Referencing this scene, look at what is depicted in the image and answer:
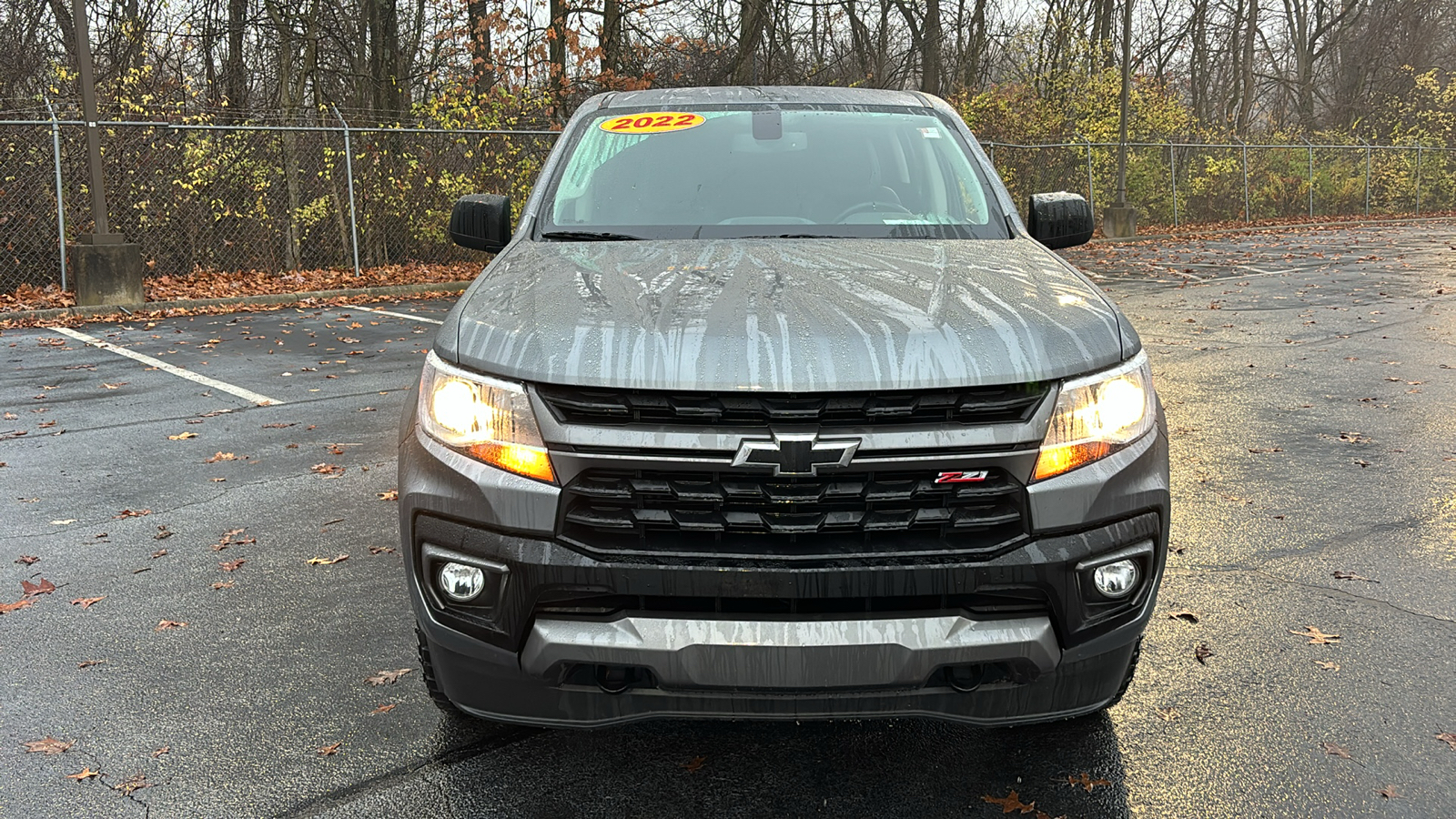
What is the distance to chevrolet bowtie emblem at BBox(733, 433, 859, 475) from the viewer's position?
93.0 inches

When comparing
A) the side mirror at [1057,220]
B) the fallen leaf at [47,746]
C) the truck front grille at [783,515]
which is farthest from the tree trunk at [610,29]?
the truck front grille at [783,515]

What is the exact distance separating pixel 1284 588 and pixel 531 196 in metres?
3.12

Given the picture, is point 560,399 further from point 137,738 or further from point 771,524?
point 137,738

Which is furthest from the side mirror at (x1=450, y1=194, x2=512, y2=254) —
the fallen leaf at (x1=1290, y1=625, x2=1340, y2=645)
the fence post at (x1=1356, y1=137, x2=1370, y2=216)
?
the fence post at (x1=1356, y1=137, x2=1370, y2=216)

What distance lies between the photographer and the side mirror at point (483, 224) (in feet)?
13.4

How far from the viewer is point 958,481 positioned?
7.96 feet

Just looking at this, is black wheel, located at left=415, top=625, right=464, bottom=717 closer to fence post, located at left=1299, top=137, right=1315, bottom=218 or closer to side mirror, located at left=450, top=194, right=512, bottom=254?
side mirror, located at left=450, top=194, right=512, bottom=254

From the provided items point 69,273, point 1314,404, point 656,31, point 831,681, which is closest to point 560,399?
point 831,681

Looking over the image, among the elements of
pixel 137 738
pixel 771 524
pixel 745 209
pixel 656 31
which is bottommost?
pixel 137 738

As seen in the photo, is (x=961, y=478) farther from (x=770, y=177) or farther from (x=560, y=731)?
(x=770, y=177)

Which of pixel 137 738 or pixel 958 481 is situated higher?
pixel 958 481

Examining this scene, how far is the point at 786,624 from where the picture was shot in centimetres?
236

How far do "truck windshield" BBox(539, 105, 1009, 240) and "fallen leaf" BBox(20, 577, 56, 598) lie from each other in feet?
7.95

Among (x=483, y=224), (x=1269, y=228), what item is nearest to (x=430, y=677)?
(x=483, y=224)
